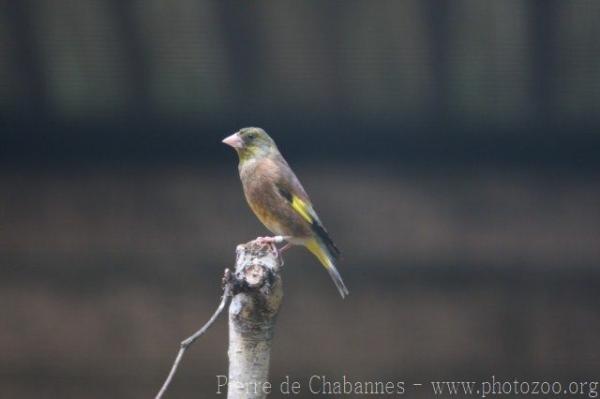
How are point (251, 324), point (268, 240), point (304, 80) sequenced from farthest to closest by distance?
point (304, 80) < point (268, 240) < point (251, 324)

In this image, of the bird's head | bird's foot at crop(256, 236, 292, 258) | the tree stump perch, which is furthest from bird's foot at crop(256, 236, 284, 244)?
the tree stump perch

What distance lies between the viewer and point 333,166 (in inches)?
65.4

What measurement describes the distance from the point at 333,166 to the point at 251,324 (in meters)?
0.66

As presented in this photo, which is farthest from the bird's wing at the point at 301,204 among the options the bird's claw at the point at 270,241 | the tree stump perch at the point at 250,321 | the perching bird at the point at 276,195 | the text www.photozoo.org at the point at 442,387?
the tree stump perch at the point at 250,321

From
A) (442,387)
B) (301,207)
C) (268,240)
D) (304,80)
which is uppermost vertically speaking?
(304,80)

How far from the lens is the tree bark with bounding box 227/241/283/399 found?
1.07 m

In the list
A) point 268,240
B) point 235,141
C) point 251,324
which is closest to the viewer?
point 251,324

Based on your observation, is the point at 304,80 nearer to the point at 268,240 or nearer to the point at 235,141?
the point at 235,141

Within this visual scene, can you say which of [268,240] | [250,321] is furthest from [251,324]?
[268,240]

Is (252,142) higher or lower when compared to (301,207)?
higher

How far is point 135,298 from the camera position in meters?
1.67

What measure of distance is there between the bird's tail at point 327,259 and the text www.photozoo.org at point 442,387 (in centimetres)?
22

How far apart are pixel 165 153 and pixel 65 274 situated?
1.21ft

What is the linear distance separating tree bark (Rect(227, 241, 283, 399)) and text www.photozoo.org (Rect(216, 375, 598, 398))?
60 cm
